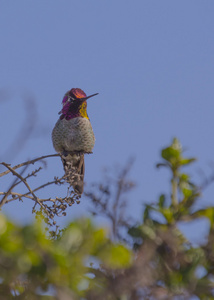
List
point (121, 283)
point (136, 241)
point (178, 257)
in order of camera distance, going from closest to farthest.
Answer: point (121, 283) → point (178, 257) → point (136, 241)

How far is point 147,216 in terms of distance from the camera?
58.4 inches

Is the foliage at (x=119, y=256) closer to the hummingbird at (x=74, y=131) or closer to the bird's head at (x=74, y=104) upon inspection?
the hummingbird at (x=74, y=131)

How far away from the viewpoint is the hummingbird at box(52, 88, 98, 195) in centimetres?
727

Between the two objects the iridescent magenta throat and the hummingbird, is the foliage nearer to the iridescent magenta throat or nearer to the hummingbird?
the hummingbird

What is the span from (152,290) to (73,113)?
6.53m

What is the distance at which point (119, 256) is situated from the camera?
1188mm

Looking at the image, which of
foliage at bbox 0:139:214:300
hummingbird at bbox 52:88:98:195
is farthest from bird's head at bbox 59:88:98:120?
foliage at bbox 0:139:214:300

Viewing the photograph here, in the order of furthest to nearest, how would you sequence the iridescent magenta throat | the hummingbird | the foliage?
the iridescent magenta throat, the hummingbird, the foliage

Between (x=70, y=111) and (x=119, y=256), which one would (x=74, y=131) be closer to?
(x=70, y=111)

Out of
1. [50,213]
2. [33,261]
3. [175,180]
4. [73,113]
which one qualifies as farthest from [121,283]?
Answer: [73,113]

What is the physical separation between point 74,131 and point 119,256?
247 inches

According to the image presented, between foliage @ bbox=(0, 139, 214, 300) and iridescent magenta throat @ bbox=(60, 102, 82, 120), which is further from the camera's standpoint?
iridescent magenta throat @ bbox=(60, 102, 82, 120)

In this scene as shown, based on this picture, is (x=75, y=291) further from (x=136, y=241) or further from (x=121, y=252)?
(x=136, y=241)

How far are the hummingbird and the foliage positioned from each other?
18.1ft
